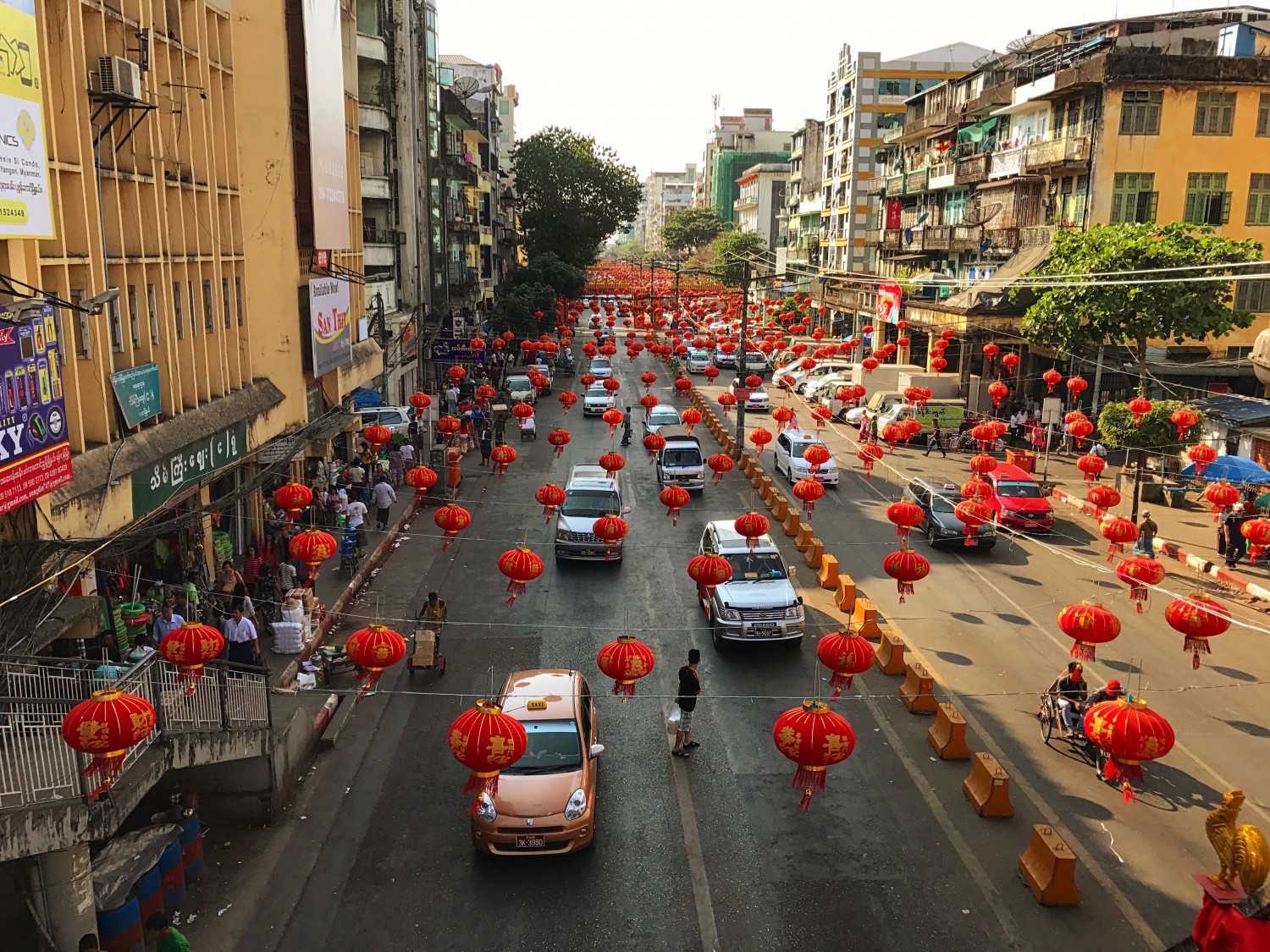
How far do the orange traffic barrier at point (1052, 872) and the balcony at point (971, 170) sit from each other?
4436 cm

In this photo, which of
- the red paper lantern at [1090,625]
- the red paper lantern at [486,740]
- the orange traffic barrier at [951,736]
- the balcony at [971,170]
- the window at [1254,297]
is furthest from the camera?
the balcony at [971,170]

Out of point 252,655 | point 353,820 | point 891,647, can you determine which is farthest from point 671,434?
point 353,820

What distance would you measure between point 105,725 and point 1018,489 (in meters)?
23.3

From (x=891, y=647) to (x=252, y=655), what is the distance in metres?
10.6

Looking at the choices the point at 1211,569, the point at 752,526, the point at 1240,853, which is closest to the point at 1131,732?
the point at 1240,853

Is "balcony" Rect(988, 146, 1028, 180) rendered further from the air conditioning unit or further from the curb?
the air conditioning unit

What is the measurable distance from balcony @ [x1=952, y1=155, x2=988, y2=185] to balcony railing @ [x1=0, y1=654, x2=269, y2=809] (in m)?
45.8

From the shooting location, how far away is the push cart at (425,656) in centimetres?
1752

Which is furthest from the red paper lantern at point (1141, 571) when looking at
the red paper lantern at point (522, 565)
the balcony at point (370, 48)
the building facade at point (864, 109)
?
the building facade at point (864, 109)

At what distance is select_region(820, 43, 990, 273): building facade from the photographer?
77.1 metres

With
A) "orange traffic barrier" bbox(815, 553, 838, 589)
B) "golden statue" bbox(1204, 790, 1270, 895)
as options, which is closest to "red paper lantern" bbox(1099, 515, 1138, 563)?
"orange traffic barrier" bbox(815, 553, 838, 589)

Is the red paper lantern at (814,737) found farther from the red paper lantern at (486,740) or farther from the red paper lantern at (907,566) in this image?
the red paper lantern at (907,566)

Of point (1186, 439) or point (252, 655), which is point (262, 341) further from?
point (1186, 439)

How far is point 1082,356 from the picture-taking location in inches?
1560
